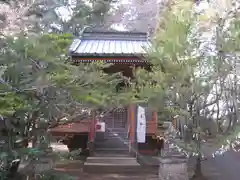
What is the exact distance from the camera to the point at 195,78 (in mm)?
5492

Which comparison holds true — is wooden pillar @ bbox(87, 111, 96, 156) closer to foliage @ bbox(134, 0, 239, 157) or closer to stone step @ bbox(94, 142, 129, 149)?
stone step @ bbox(94, 142, 129, 149)

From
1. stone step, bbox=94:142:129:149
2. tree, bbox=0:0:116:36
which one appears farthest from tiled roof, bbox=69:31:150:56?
tree, bbox=0:0:116:36

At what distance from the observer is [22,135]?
5355 mm

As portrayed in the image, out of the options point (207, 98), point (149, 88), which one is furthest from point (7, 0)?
point (207, 98)

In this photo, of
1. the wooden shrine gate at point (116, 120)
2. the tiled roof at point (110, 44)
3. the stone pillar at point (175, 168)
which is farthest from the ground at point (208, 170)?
the tiled roof at point (110, 44)

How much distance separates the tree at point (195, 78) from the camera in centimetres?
541

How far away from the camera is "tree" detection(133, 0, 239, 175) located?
541 centimetres

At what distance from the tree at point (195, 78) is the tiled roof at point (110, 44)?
124cm

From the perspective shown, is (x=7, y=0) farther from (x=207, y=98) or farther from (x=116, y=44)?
(x=207, y=98)

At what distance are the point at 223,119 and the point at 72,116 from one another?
9.70 feet

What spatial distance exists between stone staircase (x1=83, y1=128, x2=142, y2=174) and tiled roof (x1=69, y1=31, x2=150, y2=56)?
269 cm

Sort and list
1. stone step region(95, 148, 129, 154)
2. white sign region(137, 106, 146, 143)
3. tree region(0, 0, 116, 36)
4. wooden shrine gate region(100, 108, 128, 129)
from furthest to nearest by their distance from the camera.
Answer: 1. tree region(0, 0, 116, 36)
2. wooden shrine gate region(100, 108, 128, 129)
3. stone step region(95, 148, 129, 154)
4. white sign region(137, 106, 146, 143)

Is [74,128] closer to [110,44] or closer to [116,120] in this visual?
[116,120]

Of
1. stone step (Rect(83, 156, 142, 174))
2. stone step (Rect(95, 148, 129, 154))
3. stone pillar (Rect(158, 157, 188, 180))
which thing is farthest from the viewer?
stone step (Rect(95, 148, 129, 154))
